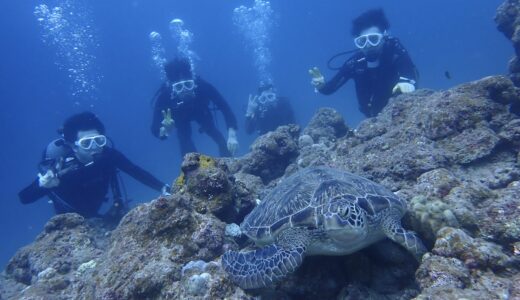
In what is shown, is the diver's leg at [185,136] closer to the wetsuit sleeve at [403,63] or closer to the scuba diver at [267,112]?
the scuba diver at [267,112]

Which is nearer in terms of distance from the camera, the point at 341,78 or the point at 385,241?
the point at 385,241

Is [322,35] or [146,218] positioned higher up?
[322,35]

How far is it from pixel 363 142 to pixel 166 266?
4631 mm

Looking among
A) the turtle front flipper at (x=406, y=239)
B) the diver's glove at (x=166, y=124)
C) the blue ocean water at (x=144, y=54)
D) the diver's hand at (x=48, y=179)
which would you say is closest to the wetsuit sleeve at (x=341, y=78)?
the diver's glove at (x=166, y=124)

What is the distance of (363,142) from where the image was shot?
270 inches

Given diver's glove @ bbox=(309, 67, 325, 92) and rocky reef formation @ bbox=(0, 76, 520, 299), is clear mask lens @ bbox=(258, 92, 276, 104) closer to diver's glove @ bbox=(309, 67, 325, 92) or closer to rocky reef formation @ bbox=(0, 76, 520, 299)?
diver's glove @ bbox=(309, 67, 325, 92)

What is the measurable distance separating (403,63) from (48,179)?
10606 mm

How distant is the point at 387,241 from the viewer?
3.67 metres

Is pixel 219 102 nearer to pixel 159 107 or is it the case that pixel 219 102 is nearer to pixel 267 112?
pixel 159 107

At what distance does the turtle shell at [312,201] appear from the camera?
349 centimetres

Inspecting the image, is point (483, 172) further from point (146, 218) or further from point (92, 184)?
point (92, 184)

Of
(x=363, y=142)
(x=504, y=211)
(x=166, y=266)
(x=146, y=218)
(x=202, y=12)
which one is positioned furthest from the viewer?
(x=202, y=12)

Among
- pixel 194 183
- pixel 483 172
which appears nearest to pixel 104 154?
pixel 194 183

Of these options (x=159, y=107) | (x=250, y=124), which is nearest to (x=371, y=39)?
(x=250, y=124)
